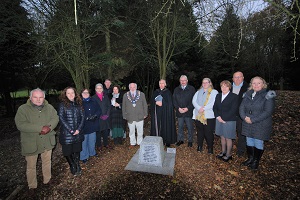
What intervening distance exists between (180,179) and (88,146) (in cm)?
273

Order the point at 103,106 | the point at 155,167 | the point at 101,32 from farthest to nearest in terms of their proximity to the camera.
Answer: the point at 101,32, the point at 103,106, the point at 155,167

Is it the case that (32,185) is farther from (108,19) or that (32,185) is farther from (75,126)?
(108,19)

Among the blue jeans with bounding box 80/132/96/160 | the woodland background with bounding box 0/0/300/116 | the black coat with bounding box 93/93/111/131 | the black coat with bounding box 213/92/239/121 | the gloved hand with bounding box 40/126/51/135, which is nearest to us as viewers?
the gloved hand with bounding box 40/126/51/135

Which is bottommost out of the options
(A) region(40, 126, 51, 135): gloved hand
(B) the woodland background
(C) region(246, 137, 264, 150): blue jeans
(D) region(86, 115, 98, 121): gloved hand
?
(C) region(246, 137, 264, 150): blue jeans

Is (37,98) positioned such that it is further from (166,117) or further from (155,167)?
(166,117)

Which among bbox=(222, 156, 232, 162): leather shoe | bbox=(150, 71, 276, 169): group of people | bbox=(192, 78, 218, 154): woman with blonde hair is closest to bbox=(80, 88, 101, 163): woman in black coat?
bbox=(150, 71, 276, 169): group of people

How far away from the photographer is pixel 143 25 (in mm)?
9617

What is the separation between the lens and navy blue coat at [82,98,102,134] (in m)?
4.75

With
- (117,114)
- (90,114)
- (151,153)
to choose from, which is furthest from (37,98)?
(151,153)

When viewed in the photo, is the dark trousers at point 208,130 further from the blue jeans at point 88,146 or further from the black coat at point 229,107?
the blue jeans at point 88,146

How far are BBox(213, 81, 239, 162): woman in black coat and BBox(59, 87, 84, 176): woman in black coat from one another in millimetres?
3492

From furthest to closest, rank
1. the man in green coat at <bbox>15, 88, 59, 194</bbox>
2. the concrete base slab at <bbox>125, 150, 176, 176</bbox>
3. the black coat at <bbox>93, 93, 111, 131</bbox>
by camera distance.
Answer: the black coat at <bbox>93, 93, 111, 131</bbox>
the concrete base slab at <bbox>125, 150, 176, 176</bbox>
the man in green coat at <bbox>15, 88, 59, 194</bbox>

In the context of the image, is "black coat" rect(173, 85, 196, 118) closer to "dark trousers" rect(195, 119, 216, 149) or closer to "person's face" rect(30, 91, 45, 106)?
"dark trousers" rect(195, 119, 216, 149)

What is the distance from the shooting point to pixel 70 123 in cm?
410
